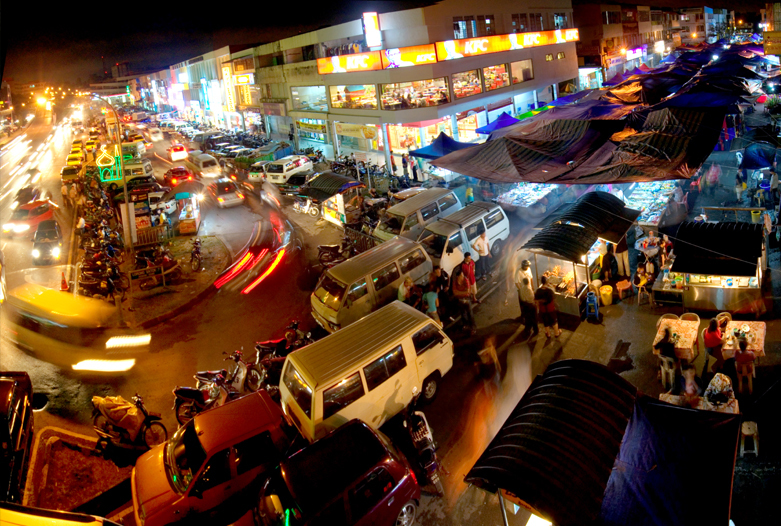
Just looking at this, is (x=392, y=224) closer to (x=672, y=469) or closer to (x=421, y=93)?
(x=672, y=469)

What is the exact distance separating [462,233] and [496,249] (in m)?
1.82

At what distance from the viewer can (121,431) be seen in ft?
27.3

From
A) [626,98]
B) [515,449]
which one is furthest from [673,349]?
[626,98]

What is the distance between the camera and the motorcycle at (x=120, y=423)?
827 centimetres

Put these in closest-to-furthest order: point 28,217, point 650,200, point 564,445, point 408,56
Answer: point 564,445 < point 650,200 < point 28,217 < point 408,56

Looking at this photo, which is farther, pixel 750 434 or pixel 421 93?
pixel 421 93

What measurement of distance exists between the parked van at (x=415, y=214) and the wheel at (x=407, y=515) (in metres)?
9.43

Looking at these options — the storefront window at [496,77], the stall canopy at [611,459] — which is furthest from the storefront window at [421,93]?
the stall canopy at [611,459]

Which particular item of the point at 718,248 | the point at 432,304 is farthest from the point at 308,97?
the point at 718,248

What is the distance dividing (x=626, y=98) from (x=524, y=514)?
80.2 feet

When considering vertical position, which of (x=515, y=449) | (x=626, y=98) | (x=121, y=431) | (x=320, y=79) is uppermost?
(x=320, y=79)

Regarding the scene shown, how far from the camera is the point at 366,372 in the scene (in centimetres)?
747

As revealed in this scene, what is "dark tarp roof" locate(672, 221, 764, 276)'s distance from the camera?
371 inches

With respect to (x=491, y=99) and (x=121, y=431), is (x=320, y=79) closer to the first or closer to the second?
(x=491, y=99)
